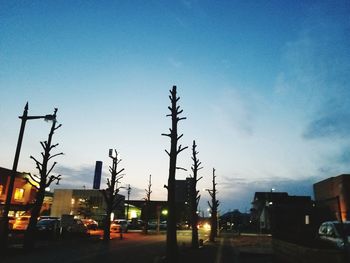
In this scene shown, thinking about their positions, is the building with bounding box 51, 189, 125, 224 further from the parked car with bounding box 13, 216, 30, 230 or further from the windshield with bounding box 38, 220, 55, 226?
the windshield with bounding box 38, 220, 55, 226

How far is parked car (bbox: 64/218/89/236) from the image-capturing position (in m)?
32.4

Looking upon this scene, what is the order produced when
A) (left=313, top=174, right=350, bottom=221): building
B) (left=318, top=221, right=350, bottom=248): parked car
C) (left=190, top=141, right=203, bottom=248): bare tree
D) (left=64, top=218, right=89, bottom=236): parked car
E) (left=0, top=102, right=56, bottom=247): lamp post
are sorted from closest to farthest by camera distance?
(left=318, top=221, right=350, bottom=248): parked car, (left=0, top=102, right=56, bottom=247): lamp post, (left=190, top=141, right=203, bottom=248): bare tree, (left=64, top=218, right=89, bottom=236): parked car, (left=313, top=174, right=350, bottom=221): building

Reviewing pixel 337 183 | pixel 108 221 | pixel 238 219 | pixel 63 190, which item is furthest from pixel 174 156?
pixel 238 219

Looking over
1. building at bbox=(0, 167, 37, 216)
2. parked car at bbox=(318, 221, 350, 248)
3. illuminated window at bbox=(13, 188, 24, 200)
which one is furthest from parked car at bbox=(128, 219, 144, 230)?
parked car at bbox=(318, 221, 350, 248)

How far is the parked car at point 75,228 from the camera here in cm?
3244

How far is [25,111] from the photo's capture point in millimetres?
17031

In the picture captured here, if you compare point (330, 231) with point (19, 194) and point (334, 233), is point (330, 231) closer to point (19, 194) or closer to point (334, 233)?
point (334, 233)

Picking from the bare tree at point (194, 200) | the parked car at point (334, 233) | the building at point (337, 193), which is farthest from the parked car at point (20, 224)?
the building at point (337, 193)

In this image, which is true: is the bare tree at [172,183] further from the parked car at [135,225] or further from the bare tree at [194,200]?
the parked car at [135,225]

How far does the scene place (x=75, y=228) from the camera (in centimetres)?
3331

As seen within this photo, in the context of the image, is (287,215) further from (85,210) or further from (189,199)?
(85,210)

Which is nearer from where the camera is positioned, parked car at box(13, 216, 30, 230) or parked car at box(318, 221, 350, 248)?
parked car at box(318, 221, 350, 248)

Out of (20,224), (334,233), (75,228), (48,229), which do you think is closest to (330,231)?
(334,233)

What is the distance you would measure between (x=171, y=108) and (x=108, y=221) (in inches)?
659
